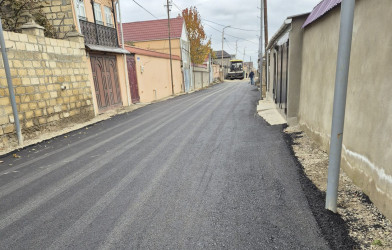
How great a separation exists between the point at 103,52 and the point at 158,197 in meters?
12.2

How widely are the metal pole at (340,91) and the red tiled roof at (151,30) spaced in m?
30.2

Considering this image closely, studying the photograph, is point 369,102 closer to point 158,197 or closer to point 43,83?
point 158,197

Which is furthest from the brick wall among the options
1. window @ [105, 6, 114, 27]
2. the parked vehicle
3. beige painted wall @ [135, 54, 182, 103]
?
the parked vehicle

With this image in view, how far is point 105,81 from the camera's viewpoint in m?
14.2

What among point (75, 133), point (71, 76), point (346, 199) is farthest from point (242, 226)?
point (71, 76)

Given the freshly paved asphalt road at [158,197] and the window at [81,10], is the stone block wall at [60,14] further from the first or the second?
the freshly paved asphalt road at [158,197]

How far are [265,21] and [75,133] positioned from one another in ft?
54.9

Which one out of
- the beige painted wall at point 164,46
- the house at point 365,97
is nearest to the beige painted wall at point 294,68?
the house at point 365,97

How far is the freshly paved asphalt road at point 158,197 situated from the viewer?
2.94 metres

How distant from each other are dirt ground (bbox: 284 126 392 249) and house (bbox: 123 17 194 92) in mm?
27063

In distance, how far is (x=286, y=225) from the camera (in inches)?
120

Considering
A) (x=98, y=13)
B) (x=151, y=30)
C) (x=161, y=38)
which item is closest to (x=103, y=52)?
(x=98, y=13)

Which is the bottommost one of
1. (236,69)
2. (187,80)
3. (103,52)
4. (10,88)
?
(187,80)

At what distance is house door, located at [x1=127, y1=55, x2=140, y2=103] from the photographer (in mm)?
17250
